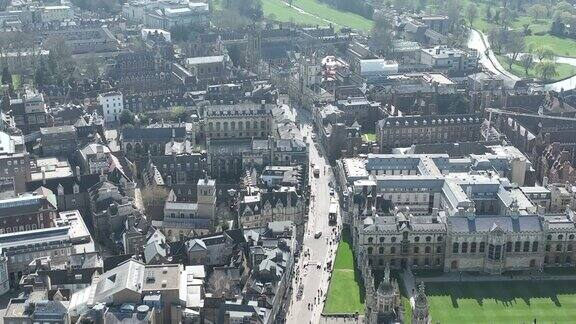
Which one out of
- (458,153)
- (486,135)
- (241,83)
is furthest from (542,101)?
(241,83)

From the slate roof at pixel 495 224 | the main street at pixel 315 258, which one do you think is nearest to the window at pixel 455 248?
the slate roof at pixel 495 224

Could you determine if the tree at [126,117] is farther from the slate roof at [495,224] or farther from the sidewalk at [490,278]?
the slate roof at [495,224]

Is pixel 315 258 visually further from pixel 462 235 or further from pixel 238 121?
pixel 238 121

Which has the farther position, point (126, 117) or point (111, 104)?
point (111, 104)

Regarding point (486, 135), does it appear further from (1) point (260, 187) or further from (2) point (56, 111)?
(2) point (56, 111)

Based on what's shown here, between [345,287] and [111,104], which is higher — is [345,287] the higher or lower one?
the lower one

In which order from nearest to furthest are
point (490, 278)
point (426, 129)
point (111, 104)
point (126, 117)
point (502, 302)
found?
point (502, 302) < point (490, 278) < point (426, 129) < point (126, 117) < point (111, 104)

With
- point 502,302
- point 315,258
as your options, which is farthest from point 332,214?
point 502,302
